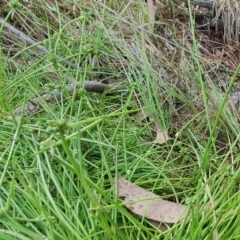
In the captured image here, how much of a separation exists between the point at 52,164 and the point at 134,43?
72cm

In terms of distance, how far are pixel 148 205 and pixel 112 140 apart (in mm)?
242

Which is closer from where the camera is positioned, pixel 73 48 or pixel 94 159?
pixel 94 159

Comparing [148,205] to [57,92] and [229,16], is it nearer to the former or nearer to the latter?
[57,92]

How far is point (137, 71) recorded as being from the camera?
1545 millimetres

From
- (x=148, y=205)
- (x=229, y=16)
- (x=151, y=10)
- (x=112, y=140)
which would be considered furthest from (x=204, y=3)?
(x=148, y=205)

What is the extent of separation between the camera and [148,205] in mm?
1044

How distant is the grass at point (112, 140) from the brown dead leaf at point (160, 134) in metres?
0.01

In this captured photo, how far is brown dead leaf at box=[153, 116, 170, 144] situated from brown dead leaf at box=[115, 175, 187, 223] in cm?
21

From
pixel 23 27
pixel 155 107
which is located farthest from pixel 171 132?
pixel 23 27

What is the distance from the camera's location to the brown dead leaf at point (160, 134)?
4.22 ft

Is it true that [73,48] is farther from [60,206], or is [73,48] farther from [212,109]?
[60,206]

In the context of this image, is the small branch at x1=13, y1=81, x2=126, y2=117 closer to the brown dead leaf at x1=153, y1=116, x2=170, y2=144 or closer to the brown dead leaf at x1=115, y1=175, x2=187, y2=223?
the brown dead leaf at x1=153, y1=116, x2=170, y2=144

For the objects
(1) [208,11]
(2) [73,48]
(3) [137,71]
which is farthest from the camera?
(1) [208,11]

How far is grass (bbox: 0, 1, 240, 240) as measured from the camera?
0.92 meters
